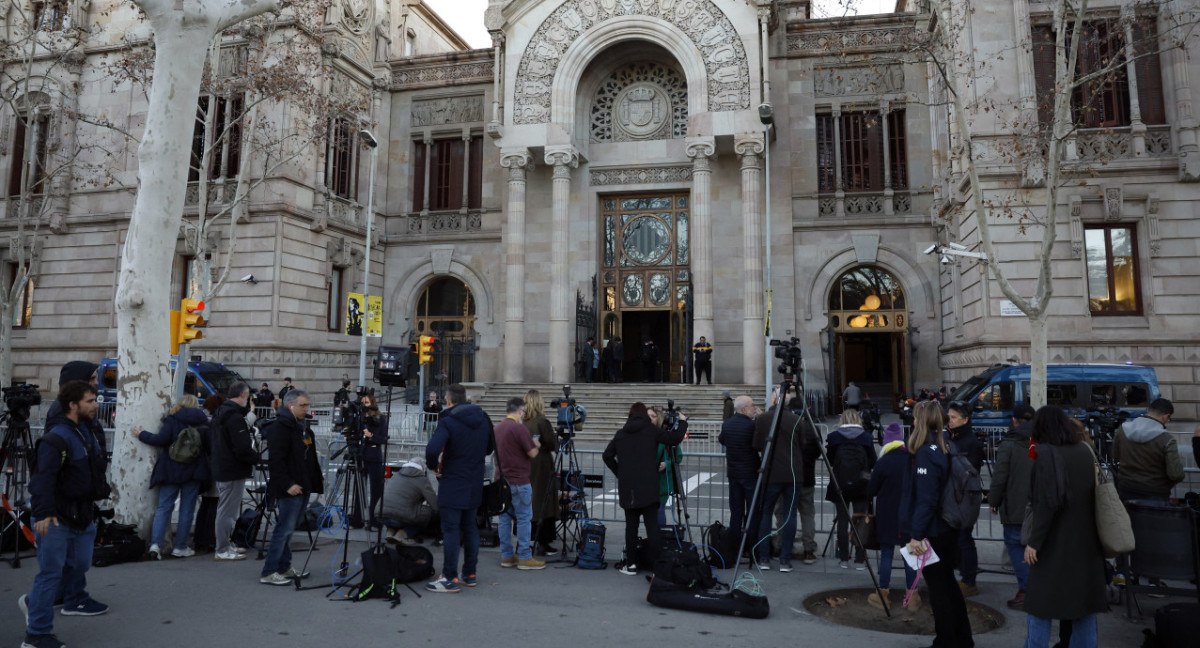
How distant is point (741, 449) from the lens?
8.45 m

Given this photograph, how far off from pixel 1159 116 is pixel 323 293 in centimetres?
2634

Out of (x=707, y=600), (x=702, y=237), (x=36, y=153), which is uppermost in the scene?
(x=36, y=153)

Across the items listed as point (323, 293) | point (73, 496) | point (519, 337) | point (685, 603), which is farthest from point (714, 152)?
point (73, 496)

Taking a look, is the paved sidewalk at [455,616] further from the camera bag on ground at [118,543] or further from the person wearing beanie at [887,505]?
the person wearing beanie at [887,505]

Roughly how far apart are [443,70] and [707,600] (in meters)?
27.9

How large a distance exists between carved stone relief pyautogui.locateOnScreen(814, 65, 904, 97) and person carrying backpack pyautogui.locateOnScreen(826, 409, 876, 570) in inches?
828

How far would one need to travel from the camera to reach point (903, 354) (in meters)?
25.8

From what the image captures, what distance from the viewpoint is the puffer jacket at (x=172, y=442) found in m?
8.44

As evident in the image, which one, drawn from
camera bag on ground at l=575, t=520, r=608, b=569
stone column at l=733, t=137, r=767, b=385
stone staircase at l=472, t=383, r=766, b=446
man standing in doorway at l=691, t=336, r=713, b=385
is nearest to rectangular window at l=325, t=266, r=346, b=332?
stone staircase at l=472, t=383, r=766, b=446

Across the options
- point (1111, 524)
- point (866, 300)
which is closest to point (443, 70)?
point (866, 300)

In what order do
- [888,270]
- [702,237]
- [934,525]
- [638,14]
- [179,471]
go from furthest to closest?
[638,14]
[888,270]
[702,237]
[179,471]
[934,525]

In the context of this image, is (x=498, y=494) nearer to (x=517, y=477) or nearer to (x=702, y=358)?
(x=517, y=477)

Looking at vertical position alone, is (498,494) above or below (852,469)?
below

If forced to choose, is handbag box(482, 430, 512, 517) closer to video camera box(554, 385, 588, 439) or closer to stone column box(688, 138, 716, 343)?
video camera box(554, 385, 588, 439)
